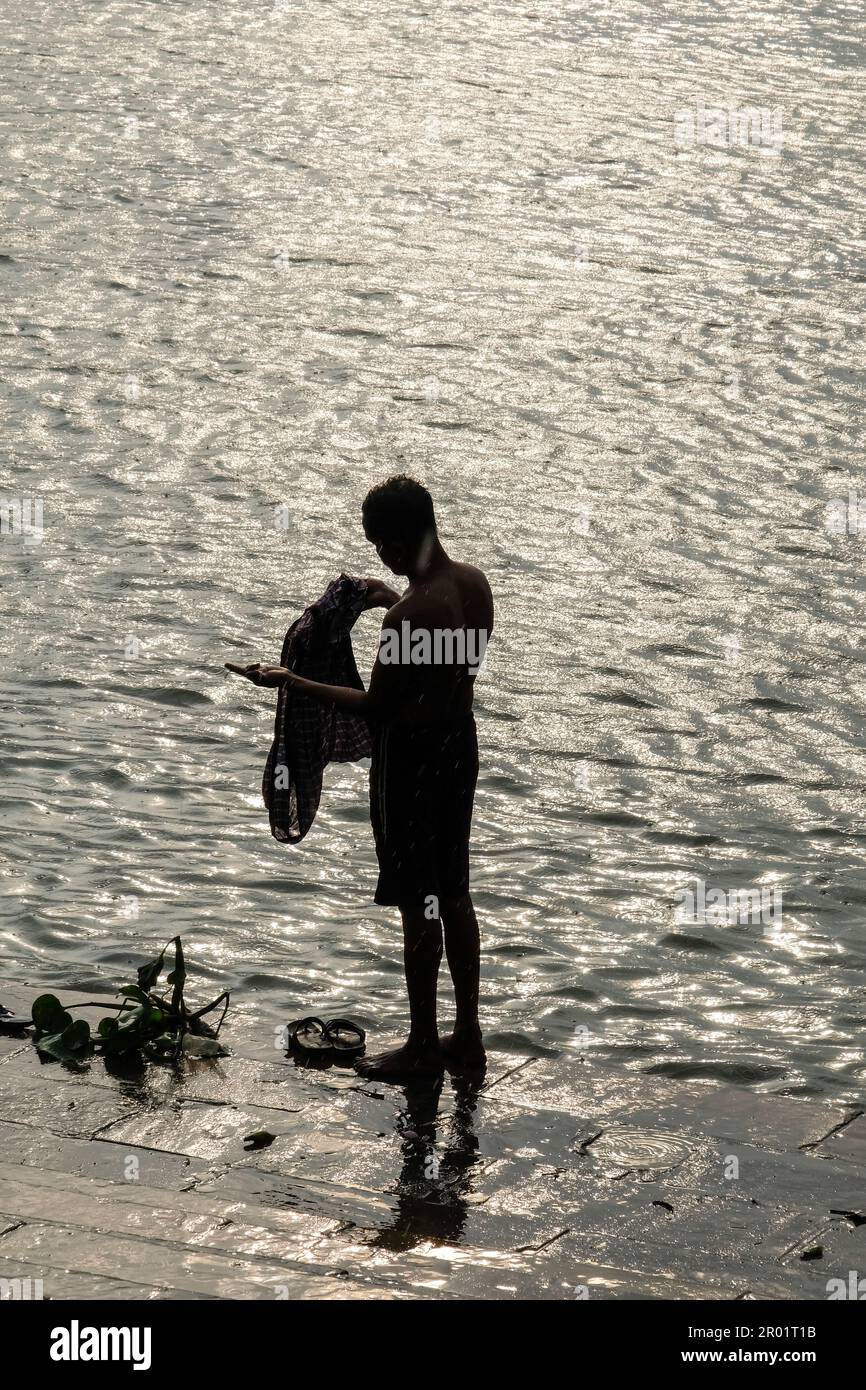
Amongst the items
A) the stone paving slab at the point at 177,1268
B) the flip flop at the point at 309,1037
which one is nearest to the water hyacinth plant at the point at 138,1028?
the flip flop at the point at 309,1037

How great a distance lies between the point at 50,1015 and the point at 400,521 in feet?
7.49

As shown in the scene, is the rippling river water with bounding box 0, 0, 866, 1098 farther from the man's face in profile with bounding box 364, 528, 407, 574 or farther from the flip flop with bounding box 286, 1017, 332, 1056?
the man's face in profile with bounding box 364, 528, 407, 574

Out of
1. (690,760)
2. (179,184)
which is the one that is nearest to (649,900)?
(690,760)

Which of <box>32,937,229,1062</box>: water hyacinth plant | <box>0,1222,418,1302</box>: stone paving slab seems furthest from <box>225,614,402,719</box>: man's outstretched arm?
<box>0,1222,418,1302</box>: stone paving slab

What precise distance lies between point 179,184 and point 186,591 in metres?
11.3

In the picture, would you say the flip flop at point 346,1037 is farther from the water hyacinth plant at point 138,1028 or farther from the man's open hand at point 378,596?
the man's open hand at point 378,596

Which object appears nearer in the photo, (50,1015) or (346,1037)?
(50,1015)

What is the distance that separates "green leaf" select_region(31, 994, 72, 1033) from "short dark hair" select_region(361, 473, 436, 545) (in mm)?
2136

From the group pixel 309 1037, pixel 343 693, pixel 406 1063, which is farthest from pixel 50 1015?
pixel 343 693

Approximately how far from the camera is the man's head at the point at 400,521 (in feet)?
21.7

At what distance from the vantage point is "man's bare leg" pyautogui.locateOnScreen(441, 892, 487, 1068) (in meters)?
7.02

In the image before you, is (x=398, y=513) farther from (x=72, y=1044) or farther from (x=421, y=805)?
(x=72, y=1044)

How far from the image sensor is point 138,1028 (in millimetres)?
7113

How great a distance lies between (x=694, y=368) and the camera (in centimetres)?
1720
